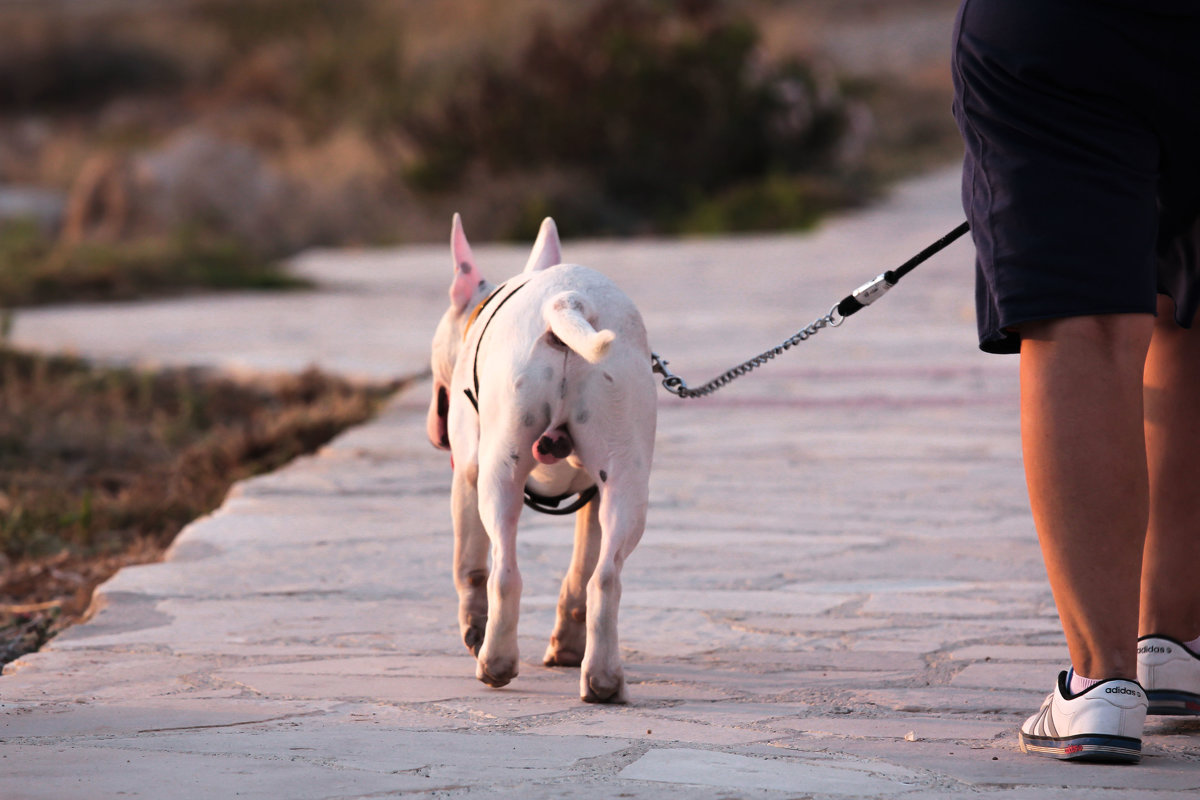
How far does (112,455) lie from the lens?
227 inches

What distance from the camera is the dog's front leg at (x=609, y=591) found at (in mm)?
2750

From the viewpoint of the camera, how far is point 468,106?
56.5 ft

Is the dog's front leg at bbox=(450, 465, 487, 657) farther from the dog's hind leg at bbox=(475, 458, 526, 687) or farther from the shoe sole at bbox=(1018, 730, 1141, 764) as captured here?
the shoe sole at bbox=(1018, 730, 1141, 764)

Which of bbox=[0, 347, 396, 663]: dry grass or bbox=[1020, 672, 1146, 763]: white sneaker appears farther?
bbox=[0, 347, 396, 663]: dry grass

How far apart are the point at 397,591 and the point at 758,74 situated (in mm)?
14378

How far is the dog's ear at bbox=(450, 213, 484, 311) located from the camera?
3246mm

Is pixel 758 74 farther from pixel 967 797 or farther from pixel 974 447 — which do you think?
pixel 967 797

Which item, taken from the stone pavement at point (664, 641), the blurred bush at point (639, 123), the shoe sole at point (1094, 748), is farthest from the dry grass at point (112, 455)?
the blurred bush at point (639, 123)

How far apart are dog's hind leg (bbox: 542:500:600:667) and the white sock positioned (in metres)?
0.95

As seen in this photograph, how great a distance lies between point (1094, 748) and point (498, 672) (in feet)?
3.44

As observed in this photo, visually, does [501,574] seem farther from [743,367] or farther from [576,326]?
[743,367]

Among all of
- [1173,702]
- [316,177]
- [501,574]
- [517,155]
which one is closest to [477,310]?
[501,574]

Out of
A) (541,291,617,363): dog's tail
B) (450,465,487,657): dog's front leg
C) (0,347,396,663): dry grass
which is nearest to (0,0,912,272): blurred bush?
(0,347,396,663): dry grass

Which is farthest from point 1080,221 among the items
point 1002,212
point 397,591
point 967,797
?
point 397,591
